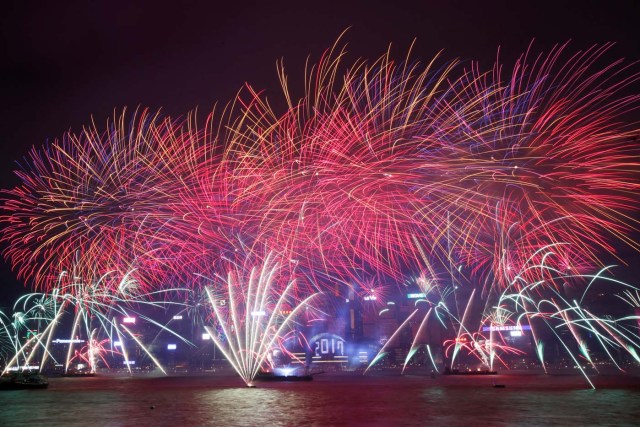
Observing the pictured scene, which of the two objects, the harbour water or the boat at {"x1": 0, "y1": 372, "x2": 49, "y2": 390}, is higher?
the boat at {"x1": 0, "y1": 372, "x2": 49, "y2": 390}

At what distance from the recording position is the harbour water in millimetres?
16469

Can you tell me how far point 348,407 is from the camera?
65.7ft

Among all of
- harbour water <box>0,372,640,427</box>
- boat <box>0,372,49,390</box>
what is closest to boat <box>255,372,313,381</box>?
harbour water <box>0,372,640,427</box>

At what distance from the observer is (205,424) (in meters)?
16.4

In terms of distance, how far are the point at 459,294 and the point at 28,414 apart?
283ft

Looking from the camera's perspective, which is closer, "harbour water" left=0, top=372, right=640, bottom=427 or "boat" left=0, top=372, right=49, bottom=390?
"harbour water" left=0, top=372, right=640, bottom=427

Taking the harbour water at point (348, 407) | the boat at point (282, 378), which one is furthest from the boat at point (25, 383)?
the boat at point (282, 378)

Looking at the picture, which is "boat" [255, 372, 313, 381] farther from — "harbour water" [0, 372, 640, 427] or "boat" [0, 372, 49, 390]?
"boat" [0, 372, 49, 390]

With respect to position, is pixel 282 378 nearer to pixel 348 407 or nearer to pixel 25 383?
pixel 25 383

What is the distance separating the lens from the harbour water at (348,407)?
16.5m

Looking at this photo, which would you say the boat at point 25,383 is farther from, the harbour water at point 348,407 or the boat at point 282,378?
the boat at point 282,378

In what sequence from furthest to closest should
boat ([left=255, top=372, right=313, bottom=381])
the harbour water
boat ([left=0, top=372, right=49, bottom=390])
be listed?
boat ([left=255, top=372, right=313, bottom=381])
boat ([left=0, top=372, right=49, bottom=390])
the harbour water

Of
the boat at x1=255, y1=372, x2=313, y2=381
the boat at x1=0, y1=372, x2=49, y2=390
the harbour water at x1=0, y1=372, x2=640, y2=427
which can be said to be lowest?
the harbour water at x1=0, y1=372, x2=640, y2=427

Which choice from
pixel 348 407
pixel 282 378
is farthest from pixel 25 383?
pixel 348 407
